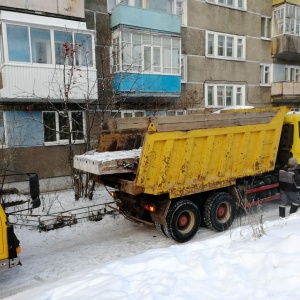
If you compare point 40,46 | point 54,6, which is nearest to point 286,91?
point 54,6

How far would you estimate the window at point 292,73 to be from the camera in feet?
67.9

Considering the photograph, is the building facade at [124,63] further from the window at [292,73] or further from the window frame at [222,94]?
the window at [292,73]

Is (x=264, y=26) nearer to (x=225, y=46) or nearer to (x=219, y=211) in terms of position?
(x=225, y=46)

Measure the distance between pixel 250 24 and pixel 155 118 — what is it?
1574 cm

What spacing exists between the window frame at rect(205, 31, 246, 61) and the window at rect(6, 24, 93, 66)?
7.54 metres

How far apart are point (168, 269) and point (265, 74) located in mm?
18501

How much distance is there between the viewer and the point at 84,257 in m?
5.84

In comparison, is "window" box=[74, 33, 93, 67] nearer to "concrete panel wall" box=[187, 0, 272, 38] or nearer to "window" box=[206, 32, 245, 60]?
"concrete panel wall" box=[187, 0, 272, 38]

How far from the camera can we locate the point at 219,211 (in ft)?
22.7

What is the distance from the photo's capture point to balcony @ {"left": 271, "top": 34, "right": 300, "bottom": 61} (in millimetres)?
18516

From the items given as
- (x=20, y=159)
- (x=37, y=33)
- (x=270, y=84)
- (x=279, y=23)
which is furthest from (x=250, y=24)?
(x=20, y=159)

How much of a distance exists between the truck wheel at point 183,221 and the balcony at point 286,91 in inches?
608

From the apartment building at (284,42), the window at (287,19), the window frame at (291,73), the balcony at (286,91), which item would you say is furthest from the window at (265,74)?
the window at (287,19)

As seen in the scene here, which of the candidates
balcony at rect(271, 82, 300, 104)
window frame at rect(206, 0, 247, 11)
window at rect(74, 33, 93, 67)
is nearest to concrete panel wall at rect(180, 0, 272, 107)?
window frame at rect(206, 0, 247, 11)
